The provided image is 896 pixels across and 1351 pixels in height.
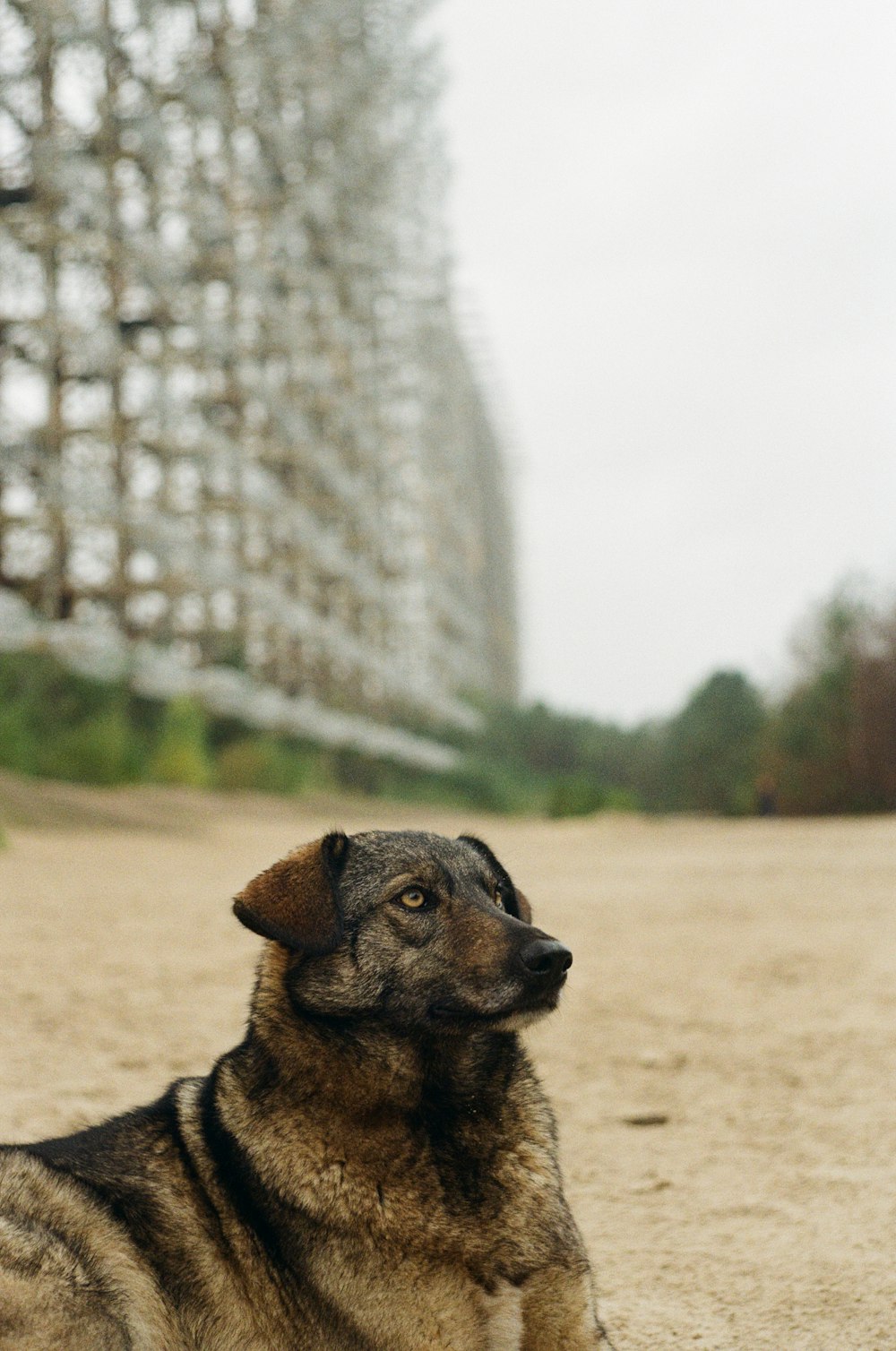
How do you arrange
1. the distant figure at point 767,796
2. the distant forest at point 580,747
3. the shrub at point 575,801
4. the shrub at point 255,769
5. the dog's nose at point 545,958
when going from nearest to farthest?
the dog's nose at point 545,958 → the distant forest at point 580,747 → the shrub at point 255,769 → the distant figure at point 767,796 → the shrub at point 575,801

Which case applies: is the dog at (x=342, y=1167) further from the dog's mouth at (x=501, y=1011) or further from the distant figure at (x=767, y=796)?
the distant figure at (x=767, y=796)

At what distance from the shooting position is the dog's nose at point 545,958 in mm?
2729

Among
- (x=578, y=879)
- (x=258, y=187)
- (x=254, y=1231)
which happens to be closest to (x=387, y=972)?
(x=254, y=1231)

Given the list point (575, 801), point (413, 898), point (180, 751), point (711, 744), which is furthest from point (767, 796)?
point (413, 898)

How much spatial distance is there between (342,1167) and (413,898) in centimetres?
59

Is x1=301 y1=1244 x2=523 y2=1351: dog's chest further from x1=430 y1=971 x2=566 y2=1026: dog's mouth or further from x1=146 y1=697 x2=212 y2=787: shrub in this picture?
x1=146 y1=697 x2=212 y2=787: shrub

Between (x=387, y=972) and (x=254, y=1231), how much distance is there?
589 mm

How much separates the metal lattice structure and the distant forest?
83cm

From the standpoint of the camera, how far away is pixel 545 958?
2.73 m

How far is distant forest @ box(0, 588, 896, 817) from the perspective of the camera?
1365 cm

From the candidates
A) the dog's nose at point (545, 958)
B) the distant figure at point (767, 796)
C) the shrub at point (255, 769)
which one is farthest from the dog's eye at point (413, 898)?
the distant figure at point (767, 796)

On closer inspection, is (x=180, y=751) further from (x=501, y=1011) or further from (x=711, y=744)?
(x=711, y=744)

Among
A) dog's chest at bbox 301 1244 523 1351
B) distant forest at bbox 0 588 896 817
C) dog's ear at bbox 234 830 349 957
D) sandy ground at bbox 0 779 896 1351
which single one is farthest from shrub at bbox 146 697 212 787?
dog's chest at bbox 301 1244 523 1351

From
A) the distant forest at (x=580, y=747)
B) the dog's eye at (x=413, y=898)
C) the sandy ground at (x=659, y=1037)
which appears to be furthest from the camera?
the distant forest at (x=580, y=747)
